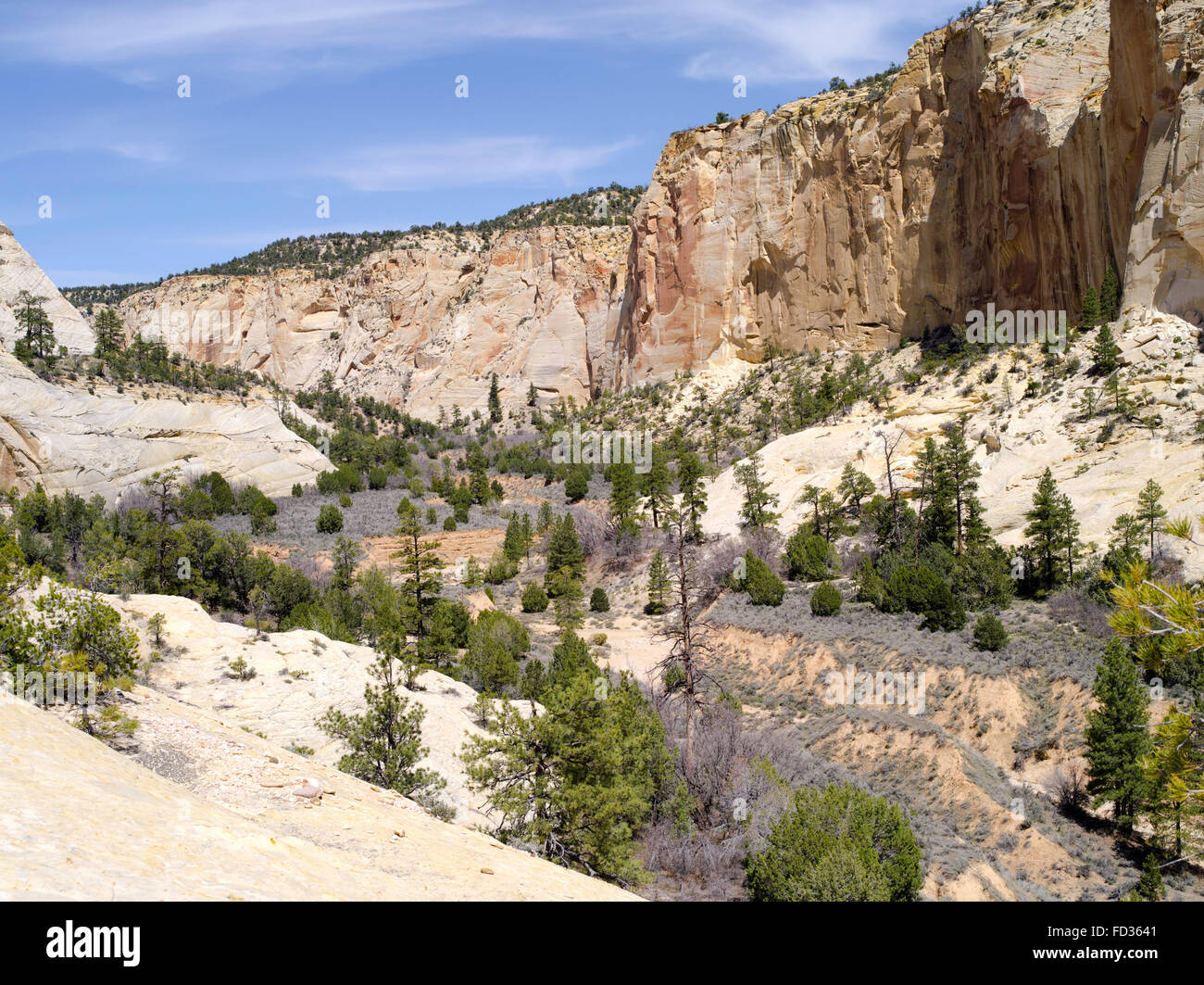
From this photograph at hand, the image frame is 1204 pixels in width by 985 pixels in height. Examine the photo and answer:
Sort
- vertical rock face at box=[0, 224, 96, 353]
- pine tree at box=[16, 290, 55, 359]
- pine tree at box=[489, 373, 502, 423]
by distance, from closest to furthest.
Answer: pine tree at box=[16, 290, 55, 359]
vertical rock face at box=[0, 224, 96, 353]
pine tree at box=[489, 373, 502, 423]

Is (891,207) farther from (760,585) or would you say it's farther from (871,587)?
(871,587)

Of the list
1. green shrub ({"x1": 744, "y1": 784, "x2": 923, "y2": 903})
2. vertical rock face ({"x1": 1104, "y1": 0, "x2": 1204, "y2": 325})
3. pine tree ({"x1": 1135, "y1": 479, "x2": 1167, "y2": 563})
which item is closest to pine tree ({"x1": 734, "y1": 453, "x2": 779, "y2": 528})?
pine tree ({"x1": 1135, "y1": 479, "x2": 1167, "y2": 563})

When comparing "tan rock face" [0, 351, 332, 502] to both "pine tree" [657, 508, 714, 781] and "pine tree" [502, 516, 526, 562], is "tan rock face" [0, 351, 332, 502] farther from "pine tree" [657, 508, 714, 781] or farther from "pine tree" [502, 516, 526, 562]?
"pine tree" [657, 508, 714, 781]

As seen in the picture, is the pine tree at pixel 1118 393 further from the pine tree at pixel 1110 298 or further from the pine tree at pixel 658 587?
the pine tree at pixel 658 587

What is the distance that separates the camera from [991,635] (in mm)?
25594

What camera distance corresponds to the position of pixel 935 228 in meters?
54.7

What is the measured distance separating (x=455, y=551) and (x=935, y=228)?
37.4 metres

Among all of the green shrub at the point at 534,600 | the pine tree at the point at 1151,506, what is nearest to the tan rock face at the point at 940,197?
the pine tree at the point at 1151,506

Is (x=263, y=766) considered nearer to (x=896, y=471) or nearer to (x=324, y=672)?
(x=324, y=672)

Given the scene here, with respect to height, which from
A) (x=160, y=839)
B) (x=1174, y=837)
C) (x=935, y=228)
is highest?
(x=935, y=228)

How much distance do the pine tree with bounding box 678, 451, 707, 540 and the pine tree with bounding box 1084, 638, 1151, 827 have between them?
78.0ft

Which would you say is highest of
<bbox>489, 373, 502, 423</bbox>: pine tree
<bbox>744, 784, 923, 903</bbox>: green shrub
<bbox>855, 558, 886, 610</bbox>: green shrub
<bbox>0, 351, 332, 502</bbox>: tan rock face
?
<bbox>489, 373, 502, 423</bbox>: pine tree

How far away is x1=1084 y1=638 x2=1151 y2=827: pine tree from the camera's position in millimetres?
17953

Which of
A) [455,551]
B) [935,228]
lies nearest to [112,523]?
[455,551]
